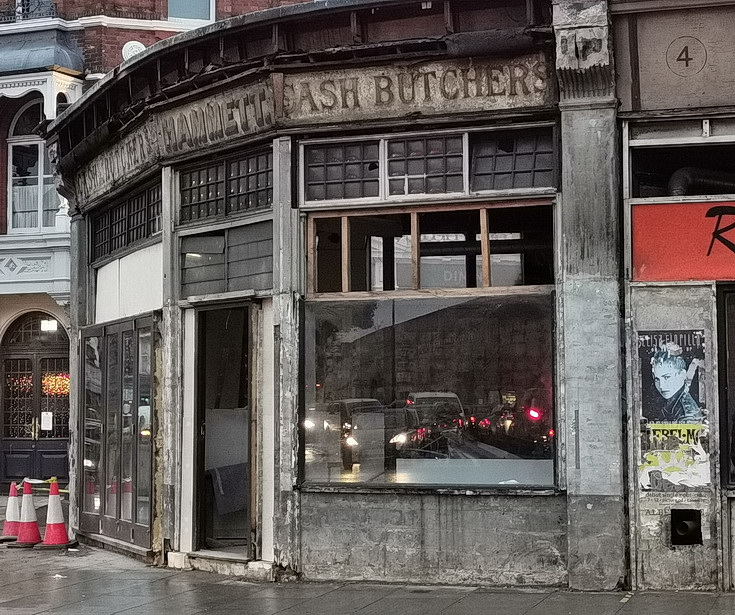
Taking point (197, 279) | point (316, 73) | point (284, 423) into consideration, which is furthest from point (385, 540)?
point (316, 73)

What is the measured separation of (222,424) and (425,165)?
377cm

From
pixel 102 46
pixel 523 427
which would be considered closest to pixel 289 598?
pixel 523 427

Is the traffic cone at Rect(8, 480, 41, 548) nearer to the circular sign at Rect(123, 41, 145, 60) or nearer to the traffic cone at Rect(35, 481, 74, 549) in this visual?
the traffic cone at Rect(35, 481, 74, 549)

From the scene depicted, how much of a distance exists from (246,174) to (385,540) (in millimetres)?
3998

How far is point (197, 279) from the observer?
12.9 meters

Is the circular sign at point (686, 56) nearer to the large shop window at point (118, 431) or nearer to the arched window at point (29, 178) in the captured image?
the large shop window at point (118, 431)

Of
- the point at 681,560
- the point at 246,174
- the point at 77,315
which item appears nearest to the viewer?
the point at 681,560

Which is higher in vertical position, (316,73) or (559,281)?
(316,73)

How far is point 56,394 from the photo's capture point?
2498 centimetres

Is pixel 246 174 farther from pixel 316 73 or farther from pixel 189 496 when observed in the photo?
pixel 189 496

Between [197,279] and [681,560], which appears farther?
[197,279]

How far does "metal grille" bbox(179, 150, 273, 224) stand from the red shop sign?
366cm

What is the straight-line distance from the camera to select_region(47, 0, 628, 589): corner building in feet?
34.9

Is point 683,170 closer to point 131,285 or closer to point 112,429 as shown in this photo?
point 131,285
